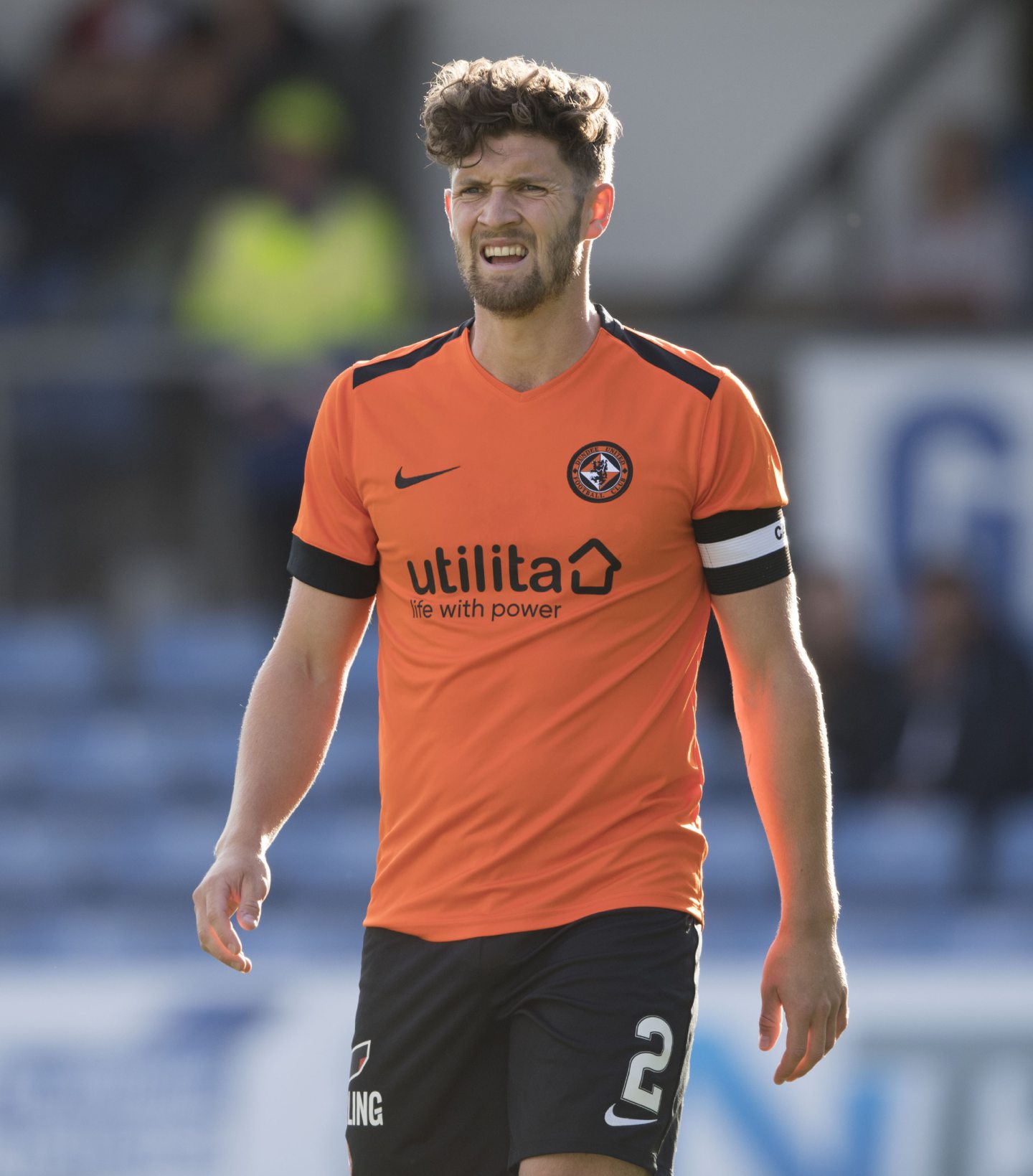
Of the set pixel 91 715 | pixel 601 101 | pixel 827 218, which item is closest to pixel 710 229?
pixel 827 218

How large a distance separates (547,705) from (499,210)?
79cm

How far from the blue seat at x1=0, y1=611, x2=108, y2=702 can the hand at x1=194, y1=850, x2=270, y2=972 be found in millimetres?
5762

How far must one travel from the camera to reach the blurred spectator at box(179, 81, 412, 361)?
29.5 feet

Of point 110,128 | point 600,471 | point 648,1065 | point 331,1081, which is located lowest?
point 331,1081

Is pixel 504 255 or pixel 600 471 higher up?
pixel 504 255

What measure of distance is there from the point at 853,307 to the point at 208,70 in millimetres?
3422

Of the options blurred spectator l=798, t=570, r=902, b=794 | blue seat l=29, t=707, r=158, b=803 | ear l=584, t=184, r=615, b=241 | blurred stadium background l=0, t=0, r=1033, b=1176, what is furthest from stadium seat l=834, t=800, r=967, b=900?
ear l=584, t=184, r=615, b=241

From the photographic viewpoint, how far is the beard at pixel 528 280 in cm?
325

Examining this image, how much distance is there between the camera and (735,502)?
127 inches

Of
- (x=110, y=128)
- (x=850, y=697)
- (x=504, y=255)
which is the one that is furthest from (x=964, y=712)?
(x=110, y=128)

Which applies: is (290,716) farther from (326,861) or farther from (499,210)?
(326,861)

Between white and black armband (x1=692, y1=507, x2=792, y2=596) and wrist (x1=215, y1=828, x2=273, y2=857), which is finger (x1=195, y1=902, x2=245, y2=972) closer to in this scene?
wrist (x1=215, y1=828, x2=273, y2=857)

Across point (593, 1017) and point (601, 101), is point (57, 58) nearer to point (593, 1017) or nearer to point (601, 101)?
point (601, 101)

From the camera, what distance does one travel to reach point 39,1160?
17.7ft
